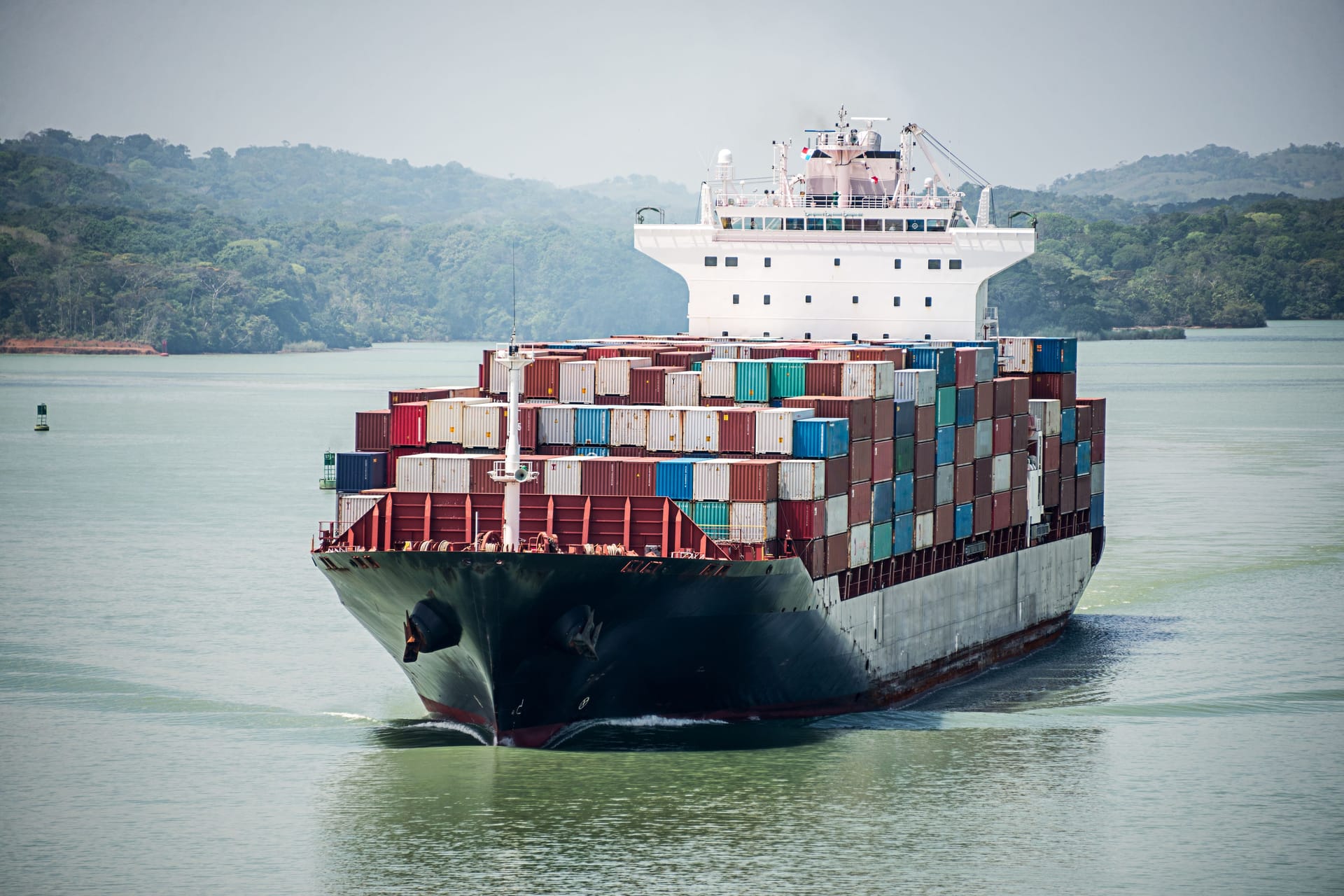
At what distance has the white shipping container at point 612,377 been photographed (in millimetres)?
35188

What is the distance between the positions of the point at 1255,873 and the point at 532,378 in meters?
15.7

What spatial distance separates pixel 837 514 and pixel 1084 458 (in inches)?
608

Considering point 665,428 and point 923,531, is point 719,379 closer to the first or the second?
point 665,428

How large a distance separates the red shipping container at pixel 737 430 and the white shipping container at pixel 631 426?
136 centimetres

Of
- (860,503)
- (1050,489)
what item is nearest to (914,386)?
(860,503)

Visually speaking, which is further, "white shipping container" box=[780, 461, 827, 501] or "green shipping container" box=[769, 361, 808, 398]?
"green shipping container" box=[769, 361, 808, 398]

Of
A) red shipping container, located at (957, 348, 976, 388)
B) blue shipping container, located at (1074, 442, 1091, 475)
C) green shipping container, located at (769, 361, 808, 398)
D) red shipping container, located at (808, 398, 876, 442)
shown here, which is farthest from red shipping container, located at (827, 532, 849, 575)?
blue shipping container, located at (1074, 442, 1091, 475)

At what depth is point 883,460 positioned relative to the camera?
113ft

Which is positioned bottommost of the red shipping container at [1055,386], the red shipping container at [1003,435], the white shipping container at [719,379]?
the red shipping container at [1003,435]

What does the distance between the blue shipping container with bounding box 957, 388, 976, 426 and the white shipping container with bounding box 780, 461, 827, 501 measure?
727cm

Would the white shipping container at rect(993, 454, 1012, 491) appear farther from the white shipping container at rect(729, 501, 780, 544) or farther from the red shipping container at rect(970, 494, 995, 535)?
the white shipping container at rect(729, 501, 780, 544)

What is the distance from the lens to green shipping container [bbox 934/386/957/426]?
3728cm

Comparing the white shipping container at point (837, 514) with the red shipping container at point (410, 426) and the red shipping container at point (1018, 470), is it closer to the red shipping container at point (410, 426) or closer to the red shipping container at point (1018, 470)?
the red shipping container at point (410, 426)

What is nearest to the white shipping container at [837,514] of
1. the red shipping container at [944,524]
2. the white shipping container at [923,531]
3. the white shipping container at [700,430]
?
the white shipping container at [700,430]
